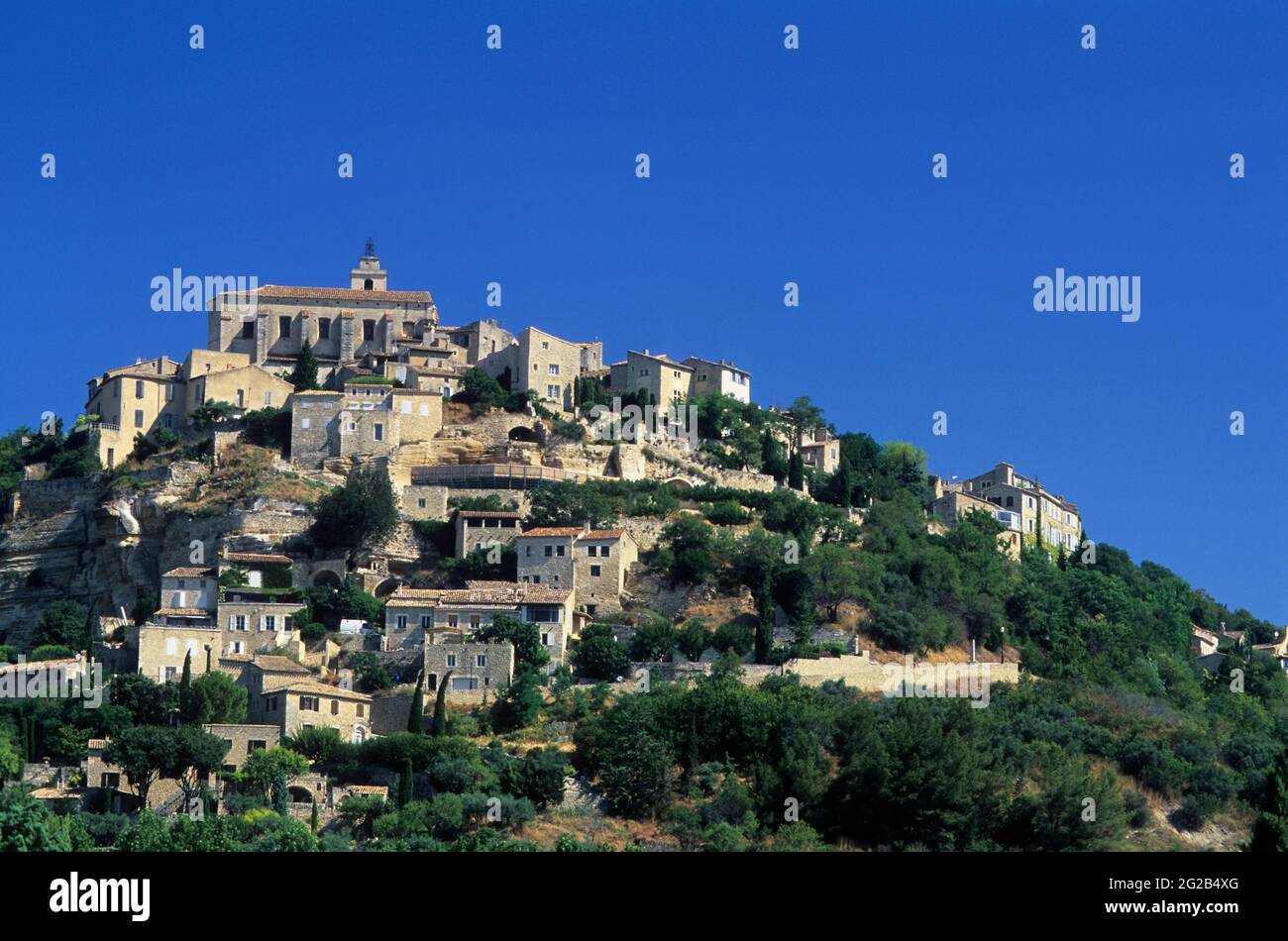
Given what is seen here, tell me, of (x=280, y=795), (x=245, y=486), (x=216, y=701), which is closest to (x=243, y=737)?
(x=216, y=701)

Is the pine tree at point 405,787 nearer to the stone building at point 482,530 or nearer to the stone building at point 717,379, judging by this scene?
the stone building at point 482,530

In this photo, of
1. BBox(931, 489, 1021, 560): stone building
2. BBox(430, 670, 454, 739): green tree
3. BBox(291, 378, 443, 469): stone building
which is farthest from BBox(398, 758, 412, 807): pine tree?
BBox(931, 489, 1021, 560): stone building

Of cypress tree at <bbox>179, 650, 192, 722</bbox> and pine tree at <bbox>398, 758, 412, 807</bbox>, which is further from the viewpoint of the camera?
cypress tree at <bbox>179, 650, 192, 722</bbox>

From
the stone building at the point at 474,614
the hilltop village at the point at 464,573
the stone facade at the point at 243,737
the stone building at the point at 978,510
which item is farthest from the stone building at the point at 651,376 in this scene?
the stone facade at the point at 243,737

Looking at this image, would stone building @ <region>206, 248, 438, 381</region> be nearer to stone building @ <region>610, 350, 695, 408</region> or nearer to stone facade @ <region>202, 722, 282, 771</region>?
stone building @ <region>610, 350, 695, 408</region>

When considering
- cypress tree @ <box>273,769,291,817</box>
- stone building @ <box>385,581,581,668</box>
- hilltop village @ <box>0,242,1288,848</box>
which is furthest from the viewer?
stone building @ <box>385,581,581,668</box>

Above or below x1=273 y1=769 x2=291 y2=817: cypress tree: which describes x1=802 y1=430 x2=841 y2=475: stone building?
above

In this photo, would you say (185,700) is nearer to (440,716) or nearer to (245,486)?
(440,716)
